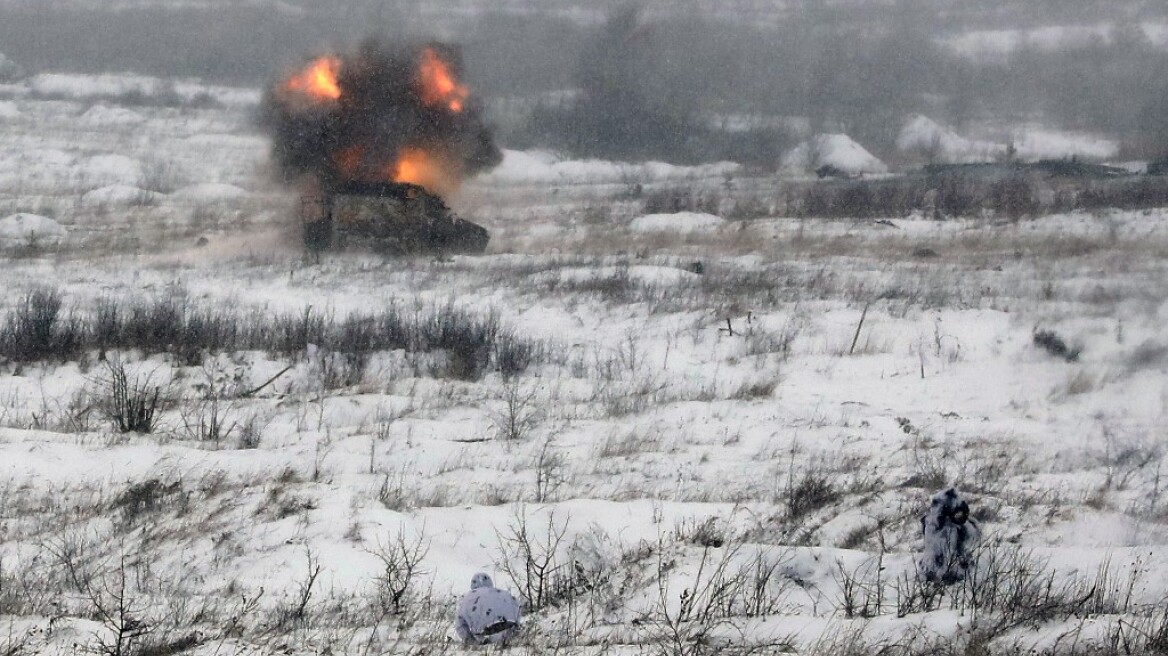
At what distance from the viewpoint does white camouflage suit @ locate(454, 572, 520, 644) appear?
399 centimetres

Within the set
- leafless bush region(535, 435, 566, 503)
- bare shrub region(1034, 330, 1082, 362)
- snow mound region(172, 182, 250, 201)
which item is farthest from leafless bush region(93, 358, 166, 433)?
snow mound region(172, 182, 250, 201)

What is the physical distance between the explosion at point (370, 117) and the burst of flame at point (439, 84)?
0.10ft

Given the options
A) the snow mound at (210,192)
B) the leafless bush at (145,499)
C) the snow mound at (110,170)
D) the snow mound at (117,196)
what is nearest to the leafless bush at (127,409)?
the leafless bush at (145,499)

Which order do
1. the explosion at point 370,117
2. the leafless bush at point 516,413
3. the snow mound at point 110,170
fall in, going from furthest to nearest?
1. the snow mound at point 110,170
2. the explosion at point 370,117
3. the leafless bush at point 516,413

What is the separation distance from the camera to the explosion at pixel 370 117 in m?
26.1

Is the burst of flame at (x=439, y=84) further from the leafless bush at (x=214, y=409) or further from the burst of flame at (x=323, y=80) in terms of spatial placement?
the leafless bush at (x=214, y=409)

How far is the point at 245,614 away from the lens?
4.48m

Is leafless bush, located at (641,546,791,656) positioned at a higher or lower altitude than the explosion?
lower

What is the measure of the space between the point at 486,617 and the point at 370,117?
79.7 feet

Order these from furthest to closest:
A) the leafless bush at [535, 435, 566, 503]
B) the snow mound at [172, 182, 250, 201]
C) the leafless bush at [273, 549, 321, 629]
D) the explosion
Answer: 1. the snow mound at [172, 182, 250, 201]
2. the explosion
3. the leafless bush at [535, 435, 566, 503]
4. the leafless bush at [273, 549, 321, 629]

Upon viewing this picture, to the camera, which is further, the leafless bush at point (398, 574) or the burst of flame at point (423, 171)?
the burst of flame at point (423, 171)

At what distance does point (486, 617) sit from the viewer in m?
4.00

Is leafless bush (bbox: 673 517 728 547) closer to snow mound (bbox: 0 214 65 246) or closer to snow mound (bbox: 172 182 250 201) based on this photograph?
snow mound (bbox: 0 214 65 246)

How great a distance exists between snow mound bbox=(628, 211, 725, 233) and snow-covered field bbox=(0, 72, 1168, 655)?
1225 cm
